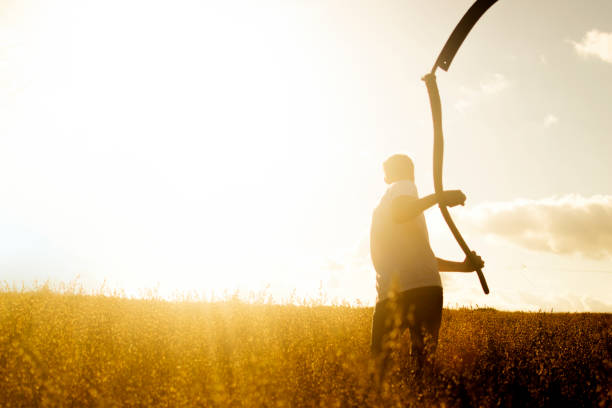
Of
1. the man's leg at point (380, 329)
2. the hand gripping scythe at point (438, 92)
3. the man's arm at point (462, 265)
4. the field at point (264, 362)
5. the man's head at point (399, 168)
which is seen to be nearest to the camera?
the field at point (264, 362)

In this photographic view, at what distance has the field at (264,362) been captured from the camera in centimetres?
254

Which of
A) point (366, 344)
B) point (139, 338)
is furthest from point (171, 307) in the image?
point (366, 344)

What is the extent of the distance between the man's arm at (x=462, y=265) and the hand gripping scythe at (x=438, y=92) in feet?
0.14

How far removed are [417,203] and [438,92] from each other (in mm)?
1470

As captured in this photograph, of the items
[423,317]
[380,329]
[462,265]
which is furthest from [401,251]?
[462,265]

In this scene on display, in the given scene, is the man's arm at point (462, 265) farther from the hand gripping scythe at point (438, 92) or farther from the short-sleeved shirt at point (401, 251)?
the short-sleeved shirt at point (401, 251)

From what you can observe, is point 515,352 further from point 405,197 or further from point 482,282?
point 405,197

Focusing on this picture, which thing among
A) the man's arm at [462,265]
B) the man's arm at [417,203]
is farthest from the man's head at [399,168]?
the man's arm at [462,265]

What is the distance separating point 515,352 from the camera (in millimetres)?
4266

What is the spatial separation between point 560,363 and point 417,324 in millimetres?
2056

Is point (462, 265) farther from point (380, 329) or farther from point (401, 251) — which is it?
point (380, 329)

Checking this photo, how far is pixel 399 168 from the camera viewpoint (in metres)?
3.27

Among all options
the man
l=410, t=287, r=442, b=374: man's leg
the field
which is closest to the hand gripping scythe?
the man

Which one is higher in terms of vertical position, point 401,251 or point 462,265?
point 401,251
